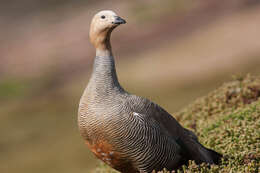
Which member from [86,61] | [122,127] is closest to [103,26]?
[122,127]

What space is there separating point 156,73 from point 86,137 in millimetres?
13960

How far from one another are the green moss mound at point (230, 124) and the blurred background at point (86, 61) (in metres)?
4.82

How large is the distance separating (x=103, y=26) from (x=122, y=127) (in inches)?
53.5

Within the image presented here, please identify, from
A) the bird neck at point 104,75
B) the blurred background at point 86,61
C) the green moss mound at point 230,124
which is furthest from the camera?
the blurred background at point 86,61

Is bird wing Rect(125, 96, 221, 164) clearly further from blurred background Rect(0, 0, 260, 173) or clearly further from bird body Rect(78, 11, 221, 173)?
blurred background Rect(0, 0, 260, 173)

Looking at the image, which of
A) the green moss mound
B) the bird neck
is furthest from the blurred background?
the bird neck

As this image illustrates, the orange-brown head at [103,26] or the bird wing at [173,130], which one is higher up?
the orange-brown head at [103,26]

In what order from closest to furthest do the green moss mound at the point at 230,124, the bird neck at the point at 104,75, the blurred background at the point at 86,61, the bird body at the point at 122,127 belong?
the bird body at the point at 122,127 → the bird neck at the point at 104,75 → the green moss mound at the point at 230,124 → the blurred background at the point at 86,61

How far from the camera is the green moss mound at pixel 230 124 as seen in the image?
5.36m

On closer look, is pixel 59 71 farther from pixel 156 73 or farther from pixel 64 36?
pixel 156 73

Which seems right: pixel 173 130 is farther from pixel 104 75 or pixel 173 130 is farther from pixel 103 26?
pixel 103 26

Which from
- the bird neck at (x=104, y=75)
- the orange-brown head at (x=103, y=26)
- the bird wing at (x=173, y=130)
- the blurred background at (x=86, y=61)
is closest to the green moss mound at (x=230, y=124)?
the bird wing at (x=173, y=130)

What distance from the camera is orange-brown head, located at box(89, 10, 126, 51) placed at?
5391 mm

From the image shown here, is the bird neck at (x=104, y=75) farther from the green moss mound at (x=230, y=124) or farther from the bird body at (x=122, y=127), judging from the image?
the green moss mound at (x=230, y=124)
